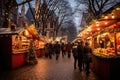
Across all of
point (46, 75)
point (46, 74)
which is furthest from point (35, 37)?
point (46, 75)

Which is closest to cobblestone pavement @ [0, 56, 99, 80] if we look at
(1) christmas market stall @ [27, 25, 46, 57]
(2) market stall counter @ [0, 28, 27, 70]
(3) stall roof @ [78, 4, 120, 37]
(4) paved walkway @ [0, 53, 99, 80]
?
(4) paved walkway @ [0, 53, 99, 80]

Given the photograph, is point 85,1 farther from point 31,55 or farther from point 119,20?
point 119,20

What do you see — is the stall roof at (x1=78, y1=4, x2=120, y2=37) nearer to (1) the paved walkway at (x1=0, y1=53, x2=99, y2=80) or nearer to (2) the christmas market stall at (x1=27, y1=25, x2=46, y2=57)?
(1) the paved walkway at (x1=0, y1=53, x2=99, y2=80)

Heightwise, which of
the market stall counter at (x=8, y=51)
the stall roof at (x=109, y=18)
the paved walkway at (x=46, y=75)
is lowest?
the paved walkway at (x=46, y=75)

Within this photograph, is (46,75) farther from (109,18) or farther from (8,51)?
(8,51)

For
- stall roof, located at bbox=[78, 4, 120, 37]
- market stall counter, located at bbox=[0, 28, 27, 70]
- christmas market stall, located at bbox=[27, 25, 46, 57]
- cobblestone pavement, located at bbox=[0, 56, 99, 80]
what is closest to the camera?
stall roof, located at bbox=[78, 4, 120, 37]

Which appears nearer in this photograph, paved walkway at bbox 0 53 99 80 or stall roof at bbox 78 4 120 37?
stall roof at bbox 78 4 120 37

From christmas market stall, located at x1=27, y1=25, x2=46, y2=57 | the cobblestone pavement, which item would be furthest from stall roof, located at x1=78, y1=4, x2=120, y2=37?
christmas market stall, located at x1=27, y1=25, x2=46, y2=57

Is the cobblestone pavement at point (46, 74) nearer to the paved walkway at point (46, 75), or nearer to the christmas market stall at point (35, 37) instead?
the paved walkway at point (46, 75)

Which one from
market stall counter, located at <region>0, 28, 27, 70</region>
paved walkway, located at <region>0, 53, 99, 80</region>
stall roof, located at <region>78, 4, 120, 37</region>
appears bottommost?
paved walkway, located at <region>0, 53, 99, 80</region>

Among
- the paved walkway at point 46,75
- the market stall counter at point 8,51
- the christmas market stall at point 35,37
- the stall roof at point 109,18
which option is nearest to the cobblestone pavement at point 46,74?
the paved walkway at point 46,75

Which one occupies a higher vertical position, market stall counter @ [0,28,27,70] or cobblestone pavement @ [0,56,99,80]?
market stall counter @ [0,28,27,70]

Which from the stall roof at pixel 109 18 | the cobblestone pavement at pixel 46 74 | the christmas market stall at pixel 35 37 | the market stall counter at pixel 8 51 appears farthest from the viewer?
the christmas market stall at pixel 35 37

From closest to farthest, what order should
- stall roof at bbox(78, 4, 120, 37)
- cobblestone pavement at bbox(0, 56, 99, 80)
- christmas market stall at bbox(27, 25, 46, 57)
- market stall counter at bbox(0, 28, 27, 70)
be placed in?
stall roof at bbox(78, 4, 120, 37) → cobblestone pavement at bbox(0, 56, 99, 80) → market stall counter at bbox(0, 28, 27, 70) → christmas market stall at bbox(27, 25, 46, 57)
